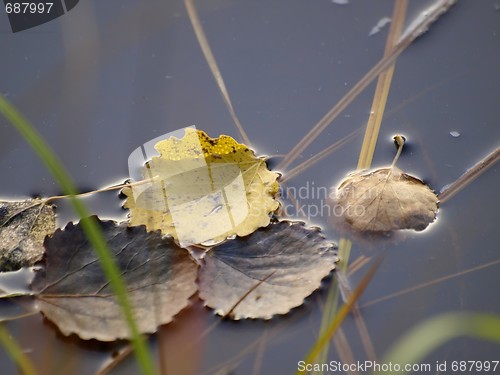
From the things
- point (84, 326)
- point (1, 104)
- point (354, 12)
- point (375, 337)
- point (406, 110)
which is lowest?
point (375, 337)

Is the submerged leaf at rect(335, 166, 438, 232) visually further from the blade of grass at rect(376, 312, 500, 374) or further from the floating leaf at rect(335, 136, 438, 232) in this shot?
the blade of grass at rect(376, 312, 500, 374)

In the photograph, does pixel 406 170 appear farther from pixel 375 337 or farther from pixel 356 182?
pixel 375 337

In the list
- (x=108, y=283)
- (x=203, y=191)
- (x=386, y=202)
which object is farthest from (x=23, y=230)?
(x=386, y=202)

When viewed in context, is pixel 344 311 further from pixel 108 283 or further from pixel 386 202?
pixel 108 283

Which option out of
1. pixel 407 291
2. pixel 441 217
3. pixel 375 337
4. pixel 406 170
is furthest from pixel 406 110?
pixel 375 337

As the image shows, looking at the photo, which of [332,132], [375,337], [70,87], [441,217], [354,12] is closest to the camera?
[375,337]

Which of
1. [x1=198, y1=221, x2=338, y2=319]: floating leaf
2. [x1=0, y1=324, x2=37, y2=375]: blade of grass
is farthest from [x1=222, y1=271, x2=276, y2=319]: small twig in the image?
[x1=0, y1=324, x2=37, y2=375]: blade of grass
